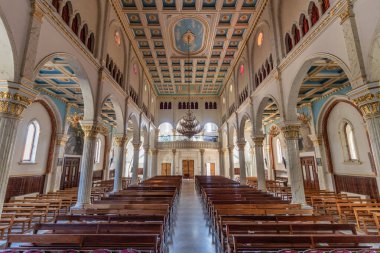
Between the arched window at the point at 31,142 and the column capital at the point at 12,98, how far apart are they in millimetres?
9000

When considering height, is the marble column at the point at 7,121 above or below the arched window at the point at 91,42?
below

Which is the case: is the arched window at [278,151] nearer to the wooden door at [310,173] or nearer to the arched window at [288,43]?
the wooden door at [310,173]

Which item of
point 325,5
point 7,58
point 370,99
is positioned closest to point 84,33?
point 7,58

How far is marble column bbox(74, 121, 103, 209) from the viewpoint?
7730 millimetres

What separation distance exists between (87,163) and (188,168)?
18.2m

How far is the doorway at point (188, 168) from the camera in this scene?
25.1 m

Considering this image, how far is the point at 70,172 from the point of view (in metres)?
15.6

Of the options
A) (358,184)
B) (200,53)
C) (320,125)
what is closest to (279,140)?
(320,125)

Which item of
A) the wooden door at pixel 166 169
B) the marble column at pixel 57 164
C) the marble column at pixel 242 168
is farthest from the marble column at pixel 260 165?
the wooden door at pixel 166 169

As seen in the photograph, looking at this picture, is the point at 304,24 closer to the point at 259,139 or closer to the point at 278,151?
the point at 259,139

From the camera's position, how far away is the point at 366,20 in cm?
446

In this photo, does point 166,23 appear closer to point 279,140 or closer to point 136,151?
point 136,151

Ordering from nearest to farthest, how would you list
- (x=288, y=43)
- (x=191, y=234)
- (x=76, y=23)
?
(x=191, y=234), (x=76, y=23), (x=288, y=43)

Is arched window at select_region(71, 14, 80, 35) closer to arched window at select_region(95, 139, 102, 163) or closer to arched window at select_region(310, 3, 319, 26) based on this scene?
arched window at select_region(310, 3, 319, 26)
